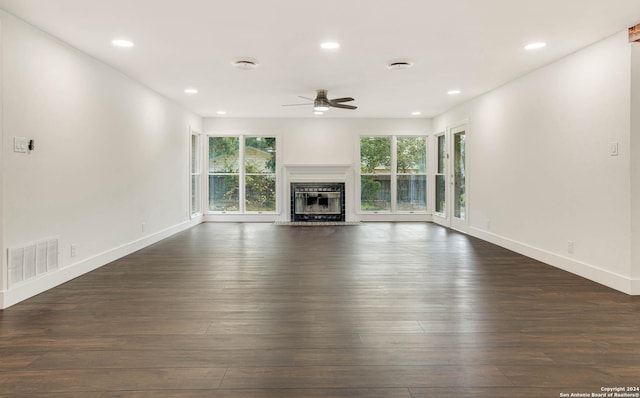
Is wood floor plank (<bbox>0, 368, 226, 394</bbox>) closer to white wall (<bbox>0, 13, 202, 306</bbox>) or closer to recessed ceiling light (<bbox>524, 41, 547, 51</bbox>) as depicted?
white wall (<bbox>0, 13, 202, 306</bbox>)

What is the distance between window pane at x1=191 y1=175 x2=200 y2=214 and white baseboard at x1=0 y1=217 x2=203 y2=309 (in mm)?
2448

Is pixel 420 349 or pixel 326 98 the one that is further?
pixel 326 98

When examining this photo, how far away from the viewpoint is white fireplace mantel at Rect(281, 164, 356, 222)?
9391 mm

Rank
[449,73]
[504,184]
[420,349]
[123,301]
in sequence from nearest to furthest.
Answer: [420,349] < [123,301] < [449,73] < [504,184]

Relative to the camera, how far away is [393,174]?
9.63m

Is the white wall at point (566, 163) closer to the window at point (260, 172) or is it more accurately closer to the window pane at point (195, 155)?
the window at point (260, 172)

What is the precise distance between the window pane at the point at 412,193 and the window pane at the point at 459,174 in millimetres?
1540

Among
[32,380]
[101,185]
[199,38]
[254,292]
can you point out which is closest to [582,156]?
[254,292]

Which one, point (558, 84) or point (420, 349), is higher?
point (558, 84)

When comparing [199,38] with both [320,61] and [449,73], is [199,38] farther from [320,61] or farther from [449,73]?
[449,73]

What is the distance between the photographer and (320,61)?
4.82 meters

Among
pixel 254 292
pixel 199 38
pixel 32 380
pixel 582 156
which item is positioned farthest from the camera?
pixel 582 156

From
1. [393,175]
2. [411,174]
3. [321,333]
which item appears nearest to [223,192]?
[393,175]

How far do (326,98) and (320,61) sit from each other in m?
1.85
